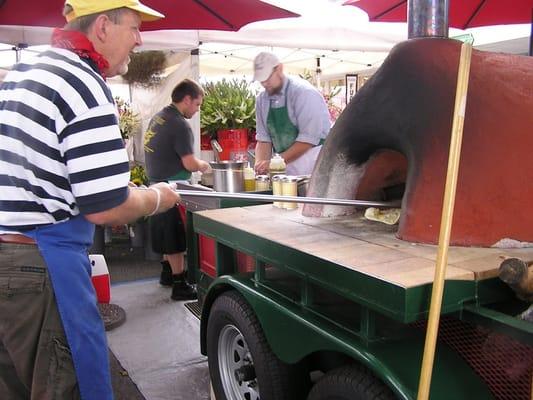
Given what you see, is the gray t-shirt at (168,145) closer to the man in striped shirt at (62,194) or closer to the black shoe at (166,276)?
the black shoe at (166,276)

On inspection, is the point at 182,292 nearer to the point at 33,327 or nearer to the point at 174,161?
the point at 174,161

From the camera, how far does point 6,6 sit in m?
4.37

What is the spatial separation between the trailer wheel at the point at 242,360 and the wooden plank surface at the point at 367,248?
0.45 m

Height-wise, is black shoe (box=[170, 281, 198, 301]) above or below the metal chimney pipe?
below

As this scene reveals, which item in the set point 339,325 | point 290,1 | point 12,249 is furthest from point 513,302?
point 290,1

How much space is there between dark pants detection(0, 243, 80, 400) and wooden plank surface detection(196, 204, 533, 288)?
953 mm

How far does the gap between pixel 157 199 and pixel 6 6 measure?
340cm

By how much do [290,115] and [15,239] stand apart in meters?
2.91

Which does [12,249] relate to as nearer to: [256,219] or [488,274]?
[256,219]

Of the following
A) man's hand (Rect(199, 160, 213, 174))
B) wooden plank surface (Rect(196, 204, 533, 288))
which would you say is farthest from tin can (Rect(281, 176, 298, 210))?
man's hand (Rect(199, 160, 213, 174))

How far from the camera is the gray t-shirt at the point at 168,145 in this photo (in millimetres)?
4871

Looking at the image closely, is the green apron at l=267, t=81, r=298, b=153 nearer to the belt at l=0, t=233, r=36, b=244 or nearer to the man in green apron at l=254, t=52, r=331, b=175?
the man in green apron at l=254, t=52, r=331, b=175

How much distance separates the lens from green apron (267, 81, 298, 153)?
14.5 feet

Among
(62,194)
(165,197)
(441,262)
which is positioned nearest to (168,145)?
(165,197)
